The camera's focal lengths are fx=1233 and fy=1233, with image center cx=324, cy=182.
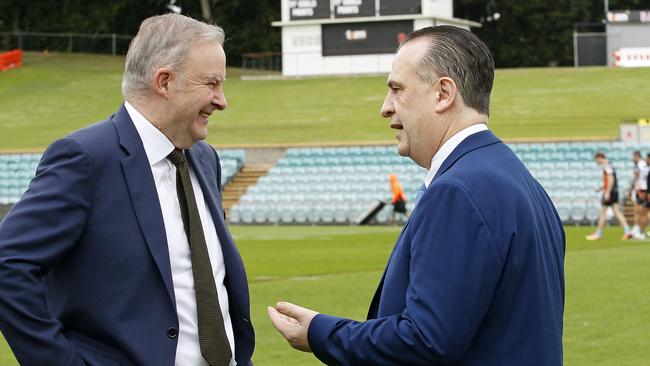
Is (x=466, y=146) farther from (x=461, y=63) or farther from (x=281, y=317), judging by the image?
(x=281, y=317)

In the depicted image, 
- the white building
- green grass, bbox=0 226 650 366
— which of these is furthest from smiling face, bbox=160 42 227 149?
the white building

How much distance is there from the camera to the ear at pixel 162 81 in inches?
163

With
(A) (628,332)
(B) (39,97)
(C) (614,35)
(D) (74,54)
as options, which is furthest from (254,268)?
(D) (74,54)

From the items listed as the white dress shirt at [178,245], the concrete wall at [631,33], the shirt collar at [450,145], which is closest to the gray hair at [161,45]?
the white dress shirt at [178,245]

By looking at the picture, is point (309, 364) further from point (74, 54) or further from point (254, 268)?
point (74, 54)

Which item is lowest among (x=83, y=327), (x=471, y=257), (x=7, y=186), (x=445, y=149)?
(x=7, y=186)

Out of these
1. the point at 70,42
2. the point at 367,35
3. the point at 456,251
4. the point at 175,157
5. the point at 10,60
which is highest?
the point at 367,35

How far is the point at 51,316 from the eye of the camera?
12.7ft

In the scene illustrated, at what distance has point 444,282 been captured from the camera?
345cm

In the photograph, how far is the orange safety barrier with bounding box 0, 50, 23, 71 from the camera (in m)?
69.0

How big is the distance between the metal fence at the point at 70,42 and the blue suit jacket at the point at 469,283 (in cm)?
7281

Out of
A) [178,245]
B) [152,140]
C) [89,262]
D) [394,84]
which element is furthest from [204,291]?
[394,84]

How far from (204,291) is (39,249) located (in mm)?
597

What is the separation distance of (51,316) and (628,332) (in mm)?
8215
